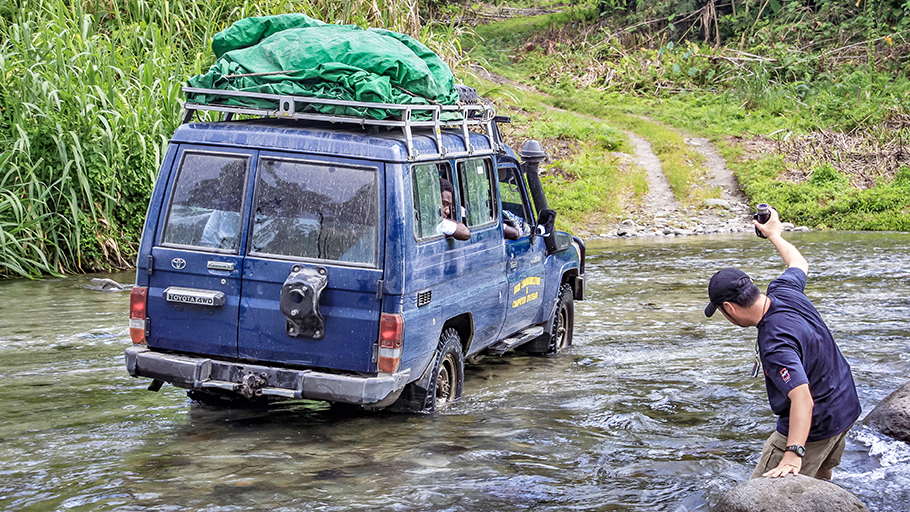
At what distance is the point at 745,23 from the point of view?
3338 centimetres

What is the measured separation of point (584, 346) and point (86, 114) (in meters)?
7.11

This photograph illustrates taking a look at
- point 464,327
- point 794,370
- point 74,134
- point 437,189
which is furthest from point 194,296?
point 74,134

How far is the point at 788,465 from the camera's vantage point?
4.39 m

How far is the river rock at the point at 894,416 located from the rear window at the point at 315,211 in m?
3.64

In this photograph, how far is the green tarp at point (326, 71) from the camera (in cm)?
635

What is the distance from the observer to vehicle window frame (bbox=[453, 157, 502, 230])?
716cm

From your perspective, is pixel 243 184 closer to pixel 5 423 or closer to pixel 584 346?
pixel 5 423

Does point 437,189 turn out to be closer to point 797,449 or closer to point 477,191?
point 477,191

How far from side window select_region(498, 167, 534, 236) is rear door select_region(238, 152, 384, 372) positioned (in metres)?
2.78

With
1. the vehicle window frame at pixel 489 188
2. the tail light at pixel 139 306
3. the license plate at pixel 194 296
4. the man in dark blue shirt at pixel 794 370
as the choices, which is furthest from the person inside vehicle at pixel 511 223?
the man in dark blue shirt at pixel 794 370

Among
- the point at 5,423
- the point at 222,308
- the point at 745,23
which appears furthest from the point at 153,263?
the point at 745,23

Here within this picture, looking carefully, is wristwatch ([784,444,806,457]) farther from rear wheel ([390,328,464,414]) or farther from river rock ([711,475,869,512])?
rear wheel ([390,328,464,414])

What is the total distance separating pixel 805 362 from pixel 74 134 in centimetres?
1018

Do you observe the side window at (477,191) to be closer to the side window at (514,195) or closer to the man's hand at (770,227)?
the side window at (514,195)
